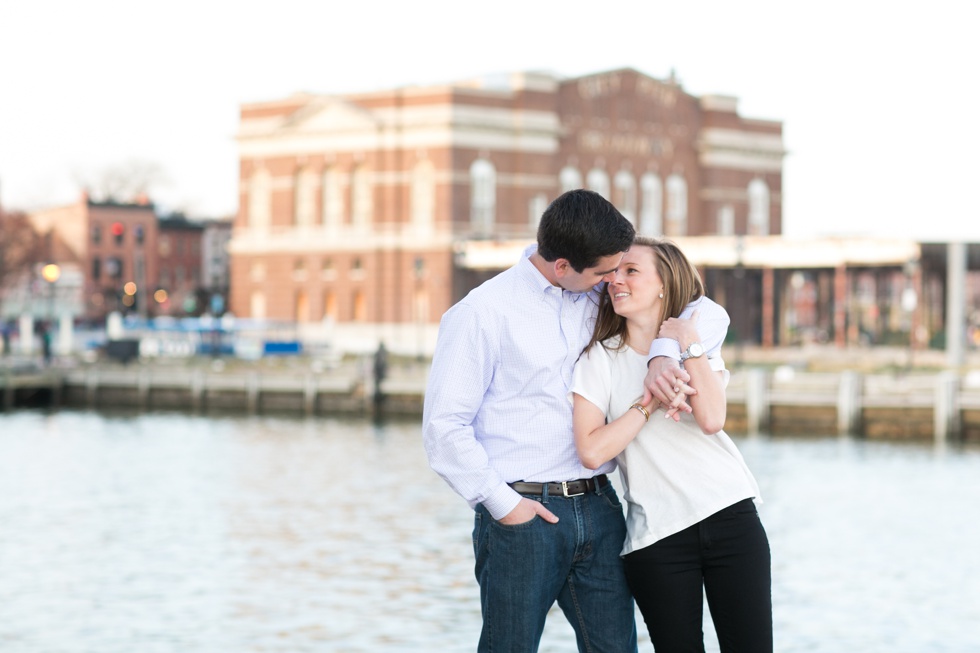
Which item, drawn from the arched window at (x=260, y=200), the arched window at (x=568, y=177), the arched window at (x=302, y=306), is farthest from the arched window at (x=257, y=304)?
the arched window at (x=568, y=177)

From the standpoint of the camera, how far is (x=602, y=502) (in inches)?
217

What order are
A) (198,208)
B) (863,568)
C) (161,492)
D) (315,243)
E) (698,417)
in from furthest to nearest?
1. (198,208)
2. (315,243)
3. (161,492)
4. (863,568)
5. (698,417)

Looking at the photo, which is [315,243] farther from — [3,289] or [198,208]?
[198,208]

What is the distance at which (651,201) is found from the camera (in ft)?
239

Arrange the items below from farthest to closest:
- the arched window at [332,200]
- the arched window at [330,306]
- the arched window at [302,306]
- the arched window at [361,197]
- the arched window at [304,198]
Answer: the arched window at [304,198], the arched window at [302,306], the arched window at [332,200], the arched window at [330,306], the arched window at [361,197]

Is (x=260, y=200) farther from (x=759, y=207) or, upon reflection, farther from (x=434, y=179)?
(x=759, y=207)

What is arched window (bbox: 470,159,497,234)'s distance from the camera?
6712 centimetres

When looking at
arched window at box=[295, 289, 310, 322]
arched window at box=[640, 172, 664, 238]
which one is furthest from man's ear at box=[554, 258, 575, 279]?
arched window at box=[640, 172, 664, 238]

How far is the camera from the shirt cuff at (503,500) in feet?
17.3

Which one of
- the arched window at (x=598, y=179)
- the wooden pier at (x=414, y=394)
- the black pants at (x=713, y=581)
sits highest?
the arched window at (x=598, y=179)

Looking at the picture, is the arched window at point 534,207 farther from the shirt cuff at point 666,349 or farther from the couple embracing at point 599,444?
the shirt cuff at point 666,349

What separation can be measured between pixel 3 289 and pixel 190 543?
8354cm

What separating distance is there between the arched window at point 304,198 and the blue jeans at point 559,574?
65848 mm

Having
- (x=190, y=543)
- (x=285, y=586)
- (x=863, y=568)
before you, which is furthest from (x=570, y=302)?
(x=190, y=543)
